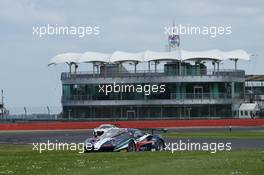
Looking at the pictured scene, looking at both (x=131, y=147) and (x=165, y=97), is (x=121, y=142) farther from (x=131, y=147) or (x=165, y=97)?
(x=165, y=97)

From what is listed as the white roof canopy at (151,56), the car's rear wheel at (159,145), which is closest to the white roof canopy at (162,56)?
the white roof canopy at (151,56)

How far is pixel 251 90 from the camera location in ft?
395

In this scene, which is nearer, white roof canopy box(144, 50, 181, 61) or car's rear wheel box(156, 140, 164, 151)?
car's rear wheel box(156, 140, 164, 151)

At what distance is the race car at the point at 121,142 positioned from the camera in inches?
1078

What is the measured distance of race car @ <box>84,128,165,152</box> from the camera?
27.4m

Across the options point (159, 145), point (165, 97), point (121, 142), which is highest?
point (165, 97)

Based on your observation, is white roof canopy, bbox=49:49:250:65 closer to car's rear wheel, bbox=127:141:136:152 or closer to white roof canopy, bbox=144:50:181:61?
white roof canopy, bbox=144:50:181:61

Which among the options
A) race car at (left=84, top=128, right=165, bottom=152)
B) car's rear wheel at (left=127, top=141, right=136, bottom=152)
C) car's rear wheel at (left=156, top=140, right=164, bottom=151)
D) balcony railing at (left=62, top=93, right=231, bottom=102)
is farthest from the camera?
balcony railing at (left=62, top=93, right=231, bottom=102)

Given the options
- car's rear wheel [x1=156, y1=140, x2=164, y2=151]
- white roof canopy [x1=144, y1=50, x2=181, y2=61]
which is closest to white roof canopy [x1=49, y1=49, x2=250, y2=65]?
white roof canopy [x1=144, y1=50, x2=181, y2=61]

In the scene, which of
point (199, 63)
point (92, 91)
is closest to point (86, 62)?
point (92, 91)

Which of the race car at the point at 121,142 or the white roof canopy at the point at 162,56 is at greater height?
the white roof canopy at the point at 162,56

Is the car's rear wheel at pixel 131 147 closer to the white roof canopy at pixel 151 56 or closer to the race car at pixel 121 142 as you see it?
the race car at pixel 121 142

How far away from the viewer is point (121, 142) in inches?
1080

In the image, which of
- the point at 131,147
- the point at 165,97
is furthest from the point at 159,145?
the point at 165,97
